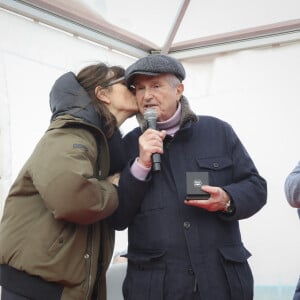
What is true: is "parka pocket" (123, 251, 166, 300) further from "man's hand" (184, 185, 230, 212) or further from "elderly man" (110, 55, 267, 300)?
"man's hand" (184, 185, 230, 212)

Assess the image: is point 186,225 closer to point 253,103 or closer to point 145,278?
point 145,278

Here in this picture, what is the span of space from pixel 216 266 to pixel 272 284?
1446mm

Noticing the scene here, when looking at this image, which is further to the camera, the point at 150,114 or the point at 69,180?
the point at 150,114

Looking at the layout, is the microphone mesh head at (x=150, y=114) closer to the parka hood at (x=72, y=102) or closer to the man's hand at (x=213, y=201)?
the parka hood at (x=72, y=102)

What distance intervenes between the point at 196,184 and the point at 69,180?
0.42 metres

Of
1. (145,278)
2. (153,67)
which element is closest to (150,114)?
(153,67)

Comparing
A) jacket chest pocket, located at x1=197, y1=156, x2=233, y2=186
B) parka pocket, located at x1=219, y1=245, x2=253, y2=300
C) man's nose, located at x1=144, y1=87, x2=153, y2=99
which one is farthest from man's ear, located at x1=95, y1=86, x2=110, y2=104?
parka pocket, located at x1=219, y1=245, x2=253, y2=300

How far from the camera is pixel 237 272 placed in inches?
56.2

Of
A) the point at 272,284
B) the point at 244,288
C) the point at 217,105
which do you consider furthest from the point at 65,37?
the point at 272,284

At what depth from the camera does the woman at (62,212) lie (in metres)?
1.24

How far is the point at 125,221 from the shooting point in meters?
1.50

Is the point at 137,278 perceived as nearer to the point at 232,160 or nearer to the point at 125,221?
the point at 125,221

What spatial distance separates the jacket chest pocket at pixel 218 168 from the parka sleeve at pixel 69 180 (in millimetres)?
360

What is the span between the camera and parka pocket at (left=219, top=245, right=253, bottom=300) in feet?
4.58
